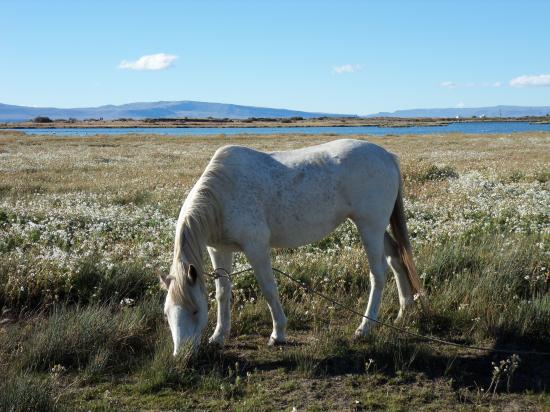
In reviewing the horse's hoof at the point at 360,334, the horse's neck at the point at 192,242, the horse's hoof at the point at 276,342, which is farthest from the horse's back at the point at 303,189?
the horse's hoof at the point at 360,334

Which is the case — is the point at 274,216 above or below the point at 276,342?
above

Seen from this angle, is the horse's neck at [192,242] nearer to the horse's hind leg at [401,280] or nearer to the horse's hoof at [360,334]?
the horse's hoof at [360,334]

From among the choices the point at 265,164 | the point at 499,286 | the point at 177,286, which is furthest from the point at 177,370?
the point at 499,286

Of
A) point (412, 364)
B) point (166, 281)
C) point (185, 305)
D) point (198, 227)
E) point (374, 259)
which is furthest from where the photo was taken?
point (374, 259)

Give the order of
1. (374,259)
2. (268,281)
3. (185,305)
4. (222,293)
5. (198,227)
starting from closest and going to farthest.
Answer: (185,305), (198,227), (268,281), (222,293), (374,259)

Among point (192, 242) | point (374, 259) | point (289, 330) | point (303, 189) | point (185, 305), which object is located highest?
point (303, 189)

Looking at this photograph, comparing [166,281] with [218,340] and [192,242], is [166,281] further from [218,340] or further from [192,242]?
[218,340]

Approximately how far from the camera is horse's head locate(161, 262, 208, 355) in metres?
4.95

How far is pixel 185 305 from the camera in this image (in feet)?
16.3

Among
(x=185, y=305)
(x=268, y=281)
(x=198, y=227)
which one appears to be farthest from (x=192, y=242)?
(x=268, y=281)

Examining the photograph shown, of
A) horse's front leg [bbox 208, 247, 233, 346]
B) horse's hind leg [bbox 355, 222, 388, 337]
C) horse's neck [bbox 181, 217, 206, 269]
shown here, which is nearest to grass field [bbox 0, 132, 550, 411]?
horse's front leg [bbox 208, 247, 233, 346]

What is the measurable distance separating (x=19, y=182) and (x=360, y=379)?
15.4 m

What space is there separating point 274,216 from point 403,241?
191 cm

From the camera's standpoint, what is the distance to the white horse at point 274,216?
513 centimetres
